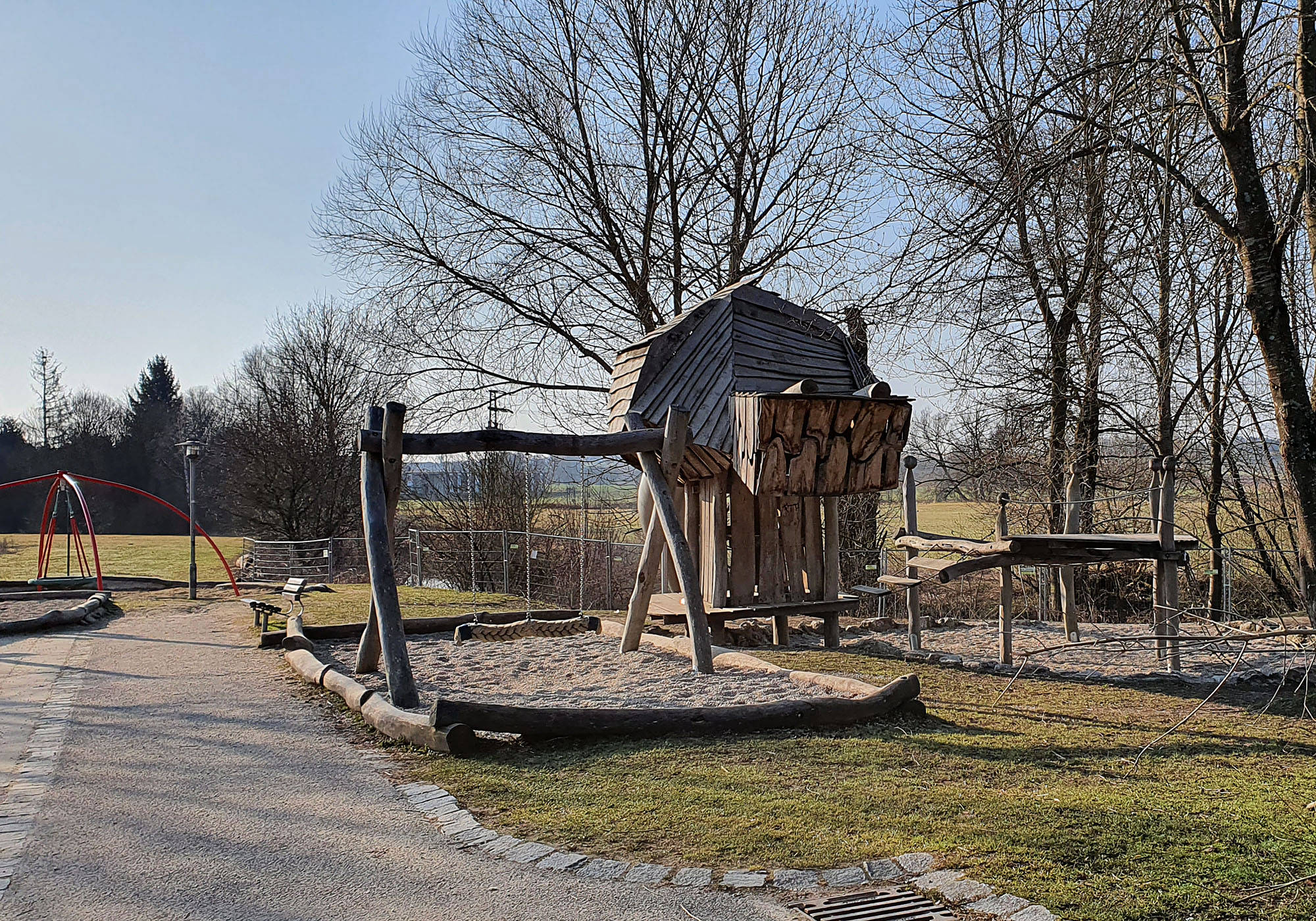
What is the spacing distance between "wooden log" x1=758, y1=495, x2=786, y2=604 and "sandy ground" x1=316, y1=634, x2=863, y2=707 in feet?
6.16

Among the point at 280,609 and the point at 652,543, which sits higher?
the point at 652,543

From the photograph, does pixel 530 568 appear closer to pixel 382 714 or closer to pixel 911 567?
pixel 911 567

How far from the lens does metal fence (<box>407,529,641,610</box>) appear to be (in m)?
22.2

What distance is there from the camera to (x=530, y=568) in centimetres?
2161

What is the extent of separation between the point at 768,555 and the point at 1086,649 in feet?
12.4

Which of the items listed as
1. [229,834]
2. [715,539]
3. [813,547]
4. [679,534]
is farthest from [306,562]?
[229,834]

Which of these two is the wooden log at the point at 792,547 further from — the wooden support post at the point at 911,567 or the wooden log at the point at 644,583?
the wooden log at the point at 644,583

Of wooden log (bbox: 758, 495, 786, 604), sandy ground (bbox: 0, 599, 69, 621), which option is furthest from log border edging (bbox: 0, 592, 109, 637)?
wooden log (bbox: 758, 495, 786, 604)

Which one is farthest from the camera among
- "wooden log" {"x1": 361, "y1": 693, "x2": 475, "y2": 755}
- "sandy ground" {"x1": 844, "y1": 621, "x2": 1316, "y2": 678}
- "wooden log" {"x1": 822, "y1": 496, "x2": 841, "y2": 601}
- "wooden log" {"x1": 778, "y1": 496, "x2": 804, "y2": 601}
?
"wooden log" {"x1": 822, "y1": 496, "x2": 841, "y2": 601}

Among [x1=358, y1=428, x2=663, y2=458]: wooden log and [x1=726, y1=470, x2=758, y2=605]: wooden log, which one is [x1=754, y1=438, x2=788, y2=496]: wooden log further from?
[x1=726, y1=470, x2=758, y2=605]: wooden log

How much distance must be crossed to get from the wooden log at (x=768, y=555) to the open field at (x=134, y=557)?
55.3ft

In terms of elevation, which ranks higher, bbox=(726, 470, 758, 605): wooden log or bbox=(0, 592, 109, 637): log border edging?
bbox=(726, 470, 758, 605): wooden log

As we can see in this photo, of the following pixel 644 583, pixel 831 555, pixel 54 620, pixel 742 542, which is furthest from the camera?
pixel 54 620

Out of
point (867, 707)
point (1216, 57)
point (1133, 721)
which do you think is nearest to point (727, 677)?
point (867, 707)
